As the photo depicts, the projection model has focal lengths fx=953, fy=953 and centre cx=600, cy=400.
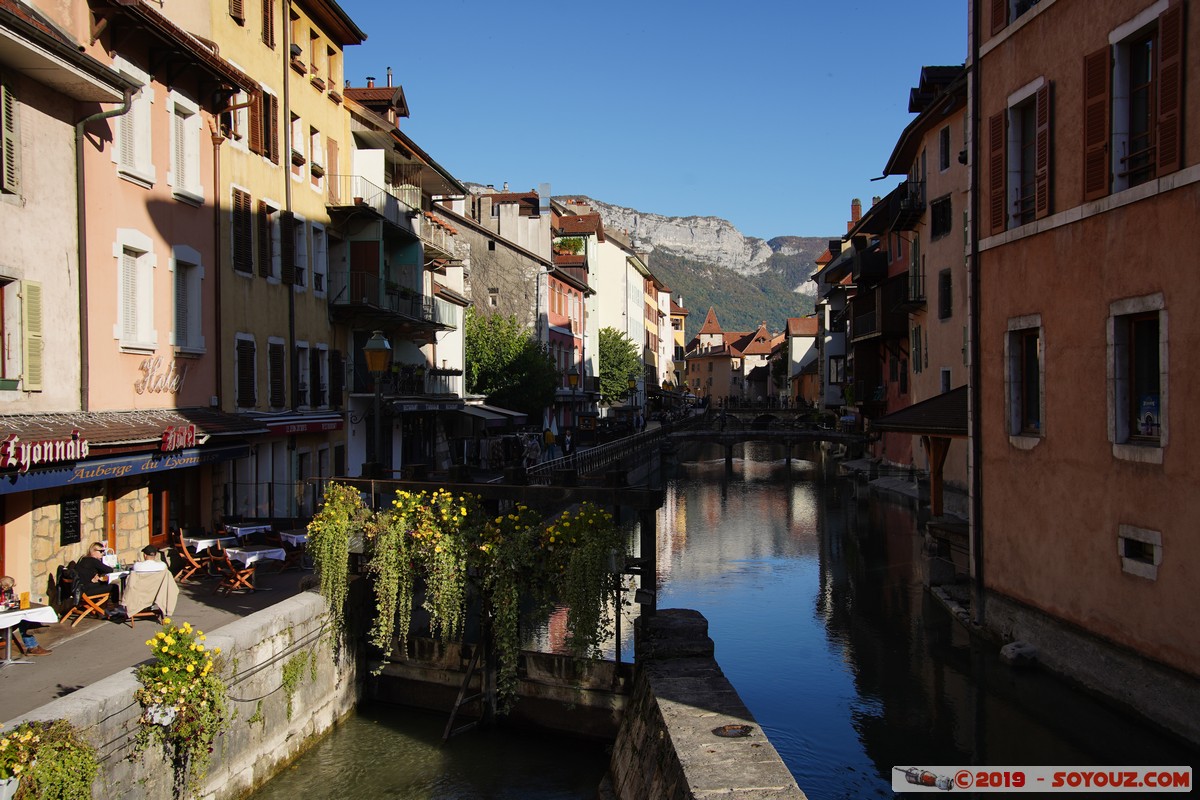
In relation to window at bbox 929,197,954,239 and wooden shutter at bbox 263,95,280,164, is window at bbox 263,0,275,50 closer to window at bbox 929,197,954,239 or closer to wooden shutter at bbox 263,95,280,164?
wooden shutter at bbox 263,95,280,164

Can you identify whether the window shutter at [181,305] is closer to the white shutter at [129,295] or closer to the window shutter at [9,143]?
the white shutter at [129,295]

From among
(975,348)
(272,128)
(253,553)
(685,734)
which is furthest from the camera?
(272,128)

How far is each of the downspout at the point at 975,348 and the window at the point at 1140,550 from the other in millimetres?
4103

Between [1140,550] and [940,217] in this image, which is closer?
[1140,550]

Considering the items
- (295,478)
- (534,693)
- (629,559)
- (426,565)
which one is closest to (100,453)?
(426,565)

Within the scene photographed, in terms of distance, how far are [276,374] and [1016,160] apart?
1605 centimetres

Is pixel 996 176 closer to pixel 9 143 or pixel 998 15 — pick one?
pixel 998 15

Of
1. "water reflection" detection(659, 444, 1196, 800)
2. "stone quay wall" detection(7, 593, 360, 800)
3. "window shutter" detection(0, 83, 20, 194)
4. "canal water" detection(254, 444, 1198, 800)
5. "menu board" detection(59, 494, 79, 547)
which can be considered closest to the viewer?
"stone quay wall" detection(7, 593, 360, 800)

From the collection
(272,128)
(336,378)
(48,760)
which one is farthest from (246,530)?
(336,378)

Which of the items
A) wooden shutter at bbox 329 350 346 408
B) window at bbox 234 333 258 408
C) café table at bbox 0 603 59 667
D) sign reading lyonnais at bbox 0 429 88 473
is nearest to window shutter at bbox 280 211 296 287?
window at bbox 234 333 258 408

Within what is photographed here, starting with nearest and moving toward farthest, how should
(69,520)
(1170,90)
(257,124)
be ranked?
1. (1170,90)
2. (69,520)
3. (257,124)

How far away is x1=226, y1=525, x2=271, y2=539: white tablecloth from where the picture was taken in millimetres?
16328

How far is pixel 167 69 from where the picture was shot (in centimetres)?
1703

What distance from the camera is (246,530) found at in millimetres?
16375
